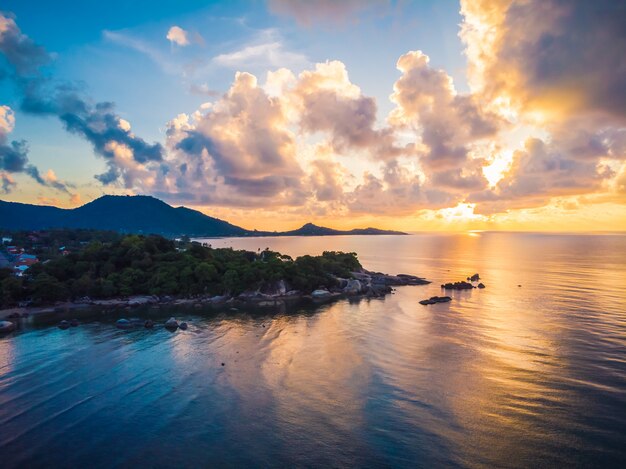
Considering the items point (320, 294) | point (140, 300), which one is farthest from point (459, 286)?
point (140, 300)

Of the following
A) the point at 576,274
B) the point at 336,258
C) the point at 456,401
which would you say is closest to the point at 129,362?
the point at 456,401

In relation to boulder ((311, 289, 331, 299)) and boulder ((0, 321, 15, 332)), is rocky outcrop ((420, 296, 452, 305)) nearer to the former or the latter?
boulder ((311, 289, 331, 299))

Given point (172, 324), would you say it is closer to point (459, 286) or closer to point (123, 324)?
point (123, 324)

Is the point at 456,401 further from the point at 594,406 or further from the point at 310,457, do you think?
the point at 310,457

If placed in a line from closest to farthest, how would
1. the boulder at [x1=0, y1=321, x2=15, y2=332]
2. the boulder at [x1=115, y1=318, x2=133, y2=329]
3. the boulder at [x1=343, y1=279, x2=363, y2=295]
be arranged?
1. the boulder at [x1=0, y1=321, x2=15, y2=332]
2. the boulder at [x1=115, y1=318, x2=133, y2=329]
3. the boulder at [x1=343, y1=279, x2=363, y2=295]

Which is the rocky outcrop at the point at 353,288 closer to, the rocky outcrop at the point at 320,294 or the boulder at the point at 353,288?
the boulder at the point at 353,288

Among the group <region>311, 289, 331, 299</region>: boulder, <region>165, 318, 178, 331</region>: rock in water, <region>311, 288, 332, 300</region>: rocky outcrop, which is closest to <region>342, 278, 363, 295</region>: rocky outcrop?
<region>311, 288, 332, 300</region>: rocky outcrop
